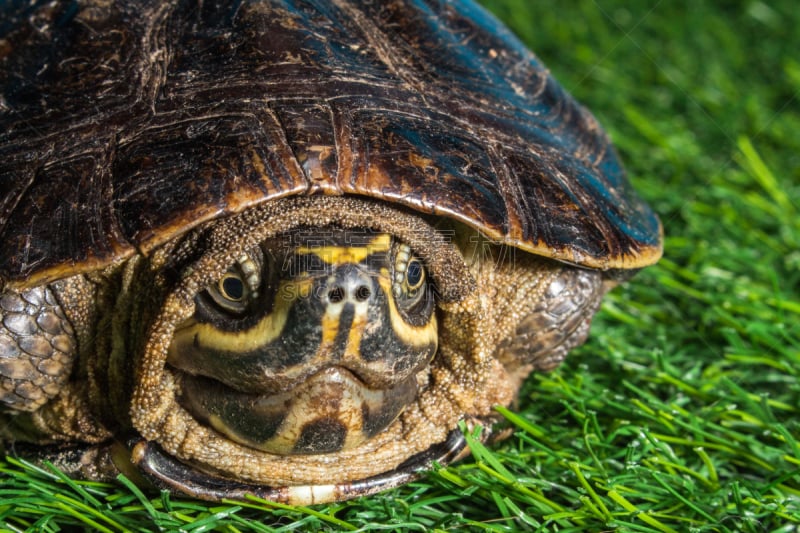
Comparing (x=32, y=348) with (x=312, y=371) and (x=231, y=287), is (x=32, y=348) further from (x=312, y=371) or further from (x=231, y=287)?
(x=312, y=371)

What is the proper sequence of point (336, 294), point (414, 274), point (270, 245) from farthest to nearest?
point (414, 274) < point (270, 245) < point (336, 294)

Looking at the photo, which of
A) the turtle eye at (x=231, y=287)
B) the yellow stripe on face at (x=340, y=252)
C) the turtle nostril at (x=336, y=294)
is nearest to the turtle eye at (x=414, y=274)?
the yellow stripe on face at (x=340, y=252)

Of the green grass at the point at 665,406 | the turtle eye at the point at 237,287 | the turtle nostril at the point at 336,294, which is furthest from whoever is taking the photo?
the green grass at the point at 665,406

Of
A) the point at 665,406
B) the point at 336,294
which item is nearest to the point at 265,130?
the point at 336,294

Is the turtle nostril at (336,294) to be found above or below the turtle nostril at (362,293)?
below

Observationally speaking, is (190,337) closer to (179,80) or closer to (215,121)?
(215,121)

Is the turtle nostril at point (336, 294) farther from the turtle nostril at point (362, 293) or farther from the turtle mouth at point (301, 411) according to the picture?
the turtle mouth at point (301, 411)
